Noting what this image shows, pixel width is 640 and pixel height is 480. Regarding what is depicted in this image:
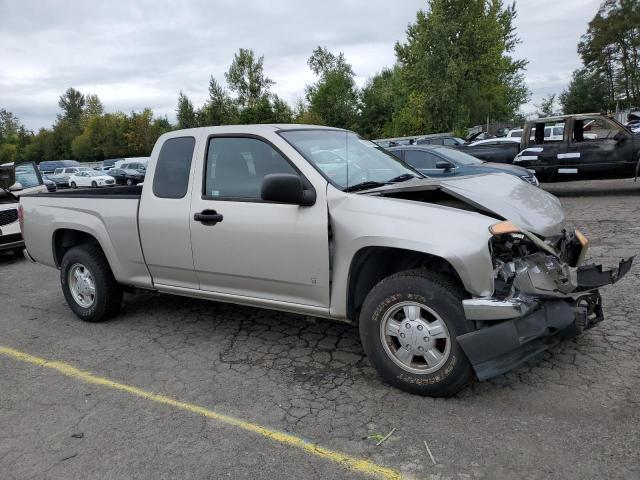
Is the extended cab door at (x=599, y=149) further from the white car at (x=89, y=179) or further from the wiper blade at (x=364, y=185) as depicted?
the white car at (x=89, y=179)

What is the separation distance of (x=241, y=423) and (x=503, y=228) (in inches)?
77.1

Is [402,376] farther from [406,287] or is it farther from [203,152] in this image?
[203,152]

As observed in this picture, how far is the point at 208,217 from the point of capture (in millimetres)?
4195

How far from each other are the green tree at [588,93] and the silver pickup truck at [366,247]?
6200 centimetres

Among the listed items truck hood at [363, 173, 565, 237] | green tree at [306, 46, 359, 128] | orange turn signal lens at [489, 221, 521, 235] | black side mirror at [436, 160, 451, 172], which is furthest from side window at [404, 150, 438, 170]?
green tree at [306, 46, 359, 128]

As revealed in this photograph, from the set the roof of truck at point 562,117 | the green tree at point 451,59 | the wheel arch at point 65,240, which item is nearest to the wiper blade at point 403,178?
the wheel arch at point 65,240

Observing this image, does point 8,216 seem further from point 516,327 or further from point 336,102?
point 336,102

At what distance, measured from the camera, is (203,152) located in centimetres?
443

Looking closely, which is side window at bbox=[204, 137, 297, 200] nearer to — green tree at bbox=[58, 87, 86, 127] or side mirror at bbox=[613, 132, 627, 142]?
side mirror at bbox=[613, 132, 627, 142]

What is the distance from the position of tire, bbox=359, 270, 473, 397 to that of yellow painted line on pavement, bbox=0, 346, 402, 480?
74cm

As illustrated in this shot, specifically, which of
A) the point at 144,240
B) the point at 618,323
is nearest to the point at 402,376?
the point at 618,323

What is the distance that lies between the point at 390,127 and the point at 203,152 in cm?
4052

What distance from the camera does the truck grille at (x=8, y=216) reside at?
884 centimetres

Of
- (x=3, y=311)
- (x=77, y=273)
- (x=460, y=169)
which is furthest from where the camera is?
(x=460, y=169)
